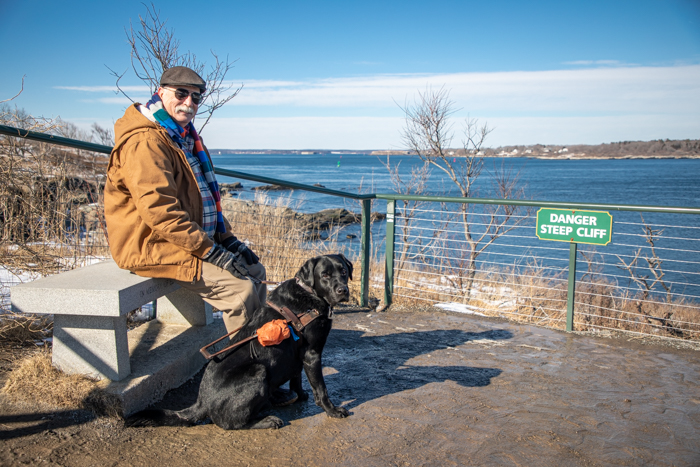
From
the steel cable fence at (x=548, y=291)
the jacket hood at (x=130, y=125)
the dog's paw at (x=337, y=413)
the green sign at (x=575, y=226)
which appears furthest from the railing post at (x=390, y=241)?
the jacket hood at (x=130, y=125)

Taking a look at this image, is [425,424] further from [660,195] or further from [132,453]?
[660,195]

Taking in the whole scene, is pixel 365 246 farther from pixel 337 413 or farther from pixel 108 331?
pixel 108 331

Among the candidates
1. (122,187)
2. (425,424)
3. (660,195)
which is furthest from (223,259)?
(660,195)

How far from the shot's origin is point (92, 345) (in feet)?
9.11

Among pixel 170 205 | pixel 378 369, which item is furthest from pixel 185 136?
pixel 378 369

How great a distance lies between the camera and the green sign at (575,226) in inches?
173

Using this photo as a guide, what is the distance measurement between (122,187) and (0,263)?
1.39m

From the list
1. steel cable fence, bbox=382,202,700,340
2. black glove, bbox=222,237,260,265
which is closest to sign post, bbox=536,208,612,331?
steel cable fence, bbox=382,202,700,340

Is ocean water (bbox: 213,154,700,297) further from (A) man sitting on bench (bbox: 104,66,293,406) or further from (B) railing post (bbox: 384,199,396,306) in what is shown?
(A) man sitting on bench (bbox: 104,66,293,406)

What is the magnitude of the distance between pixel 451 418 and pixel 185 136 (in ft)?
8.08

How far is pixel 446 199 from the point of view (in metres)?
4.91

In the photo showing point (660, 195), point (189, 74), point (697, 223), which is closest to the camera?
point (189, 74)

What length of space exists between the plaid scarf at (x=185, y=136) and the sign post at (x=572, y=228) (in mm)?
3156

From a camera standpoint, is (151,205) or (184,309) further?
Answer: (184,309)
